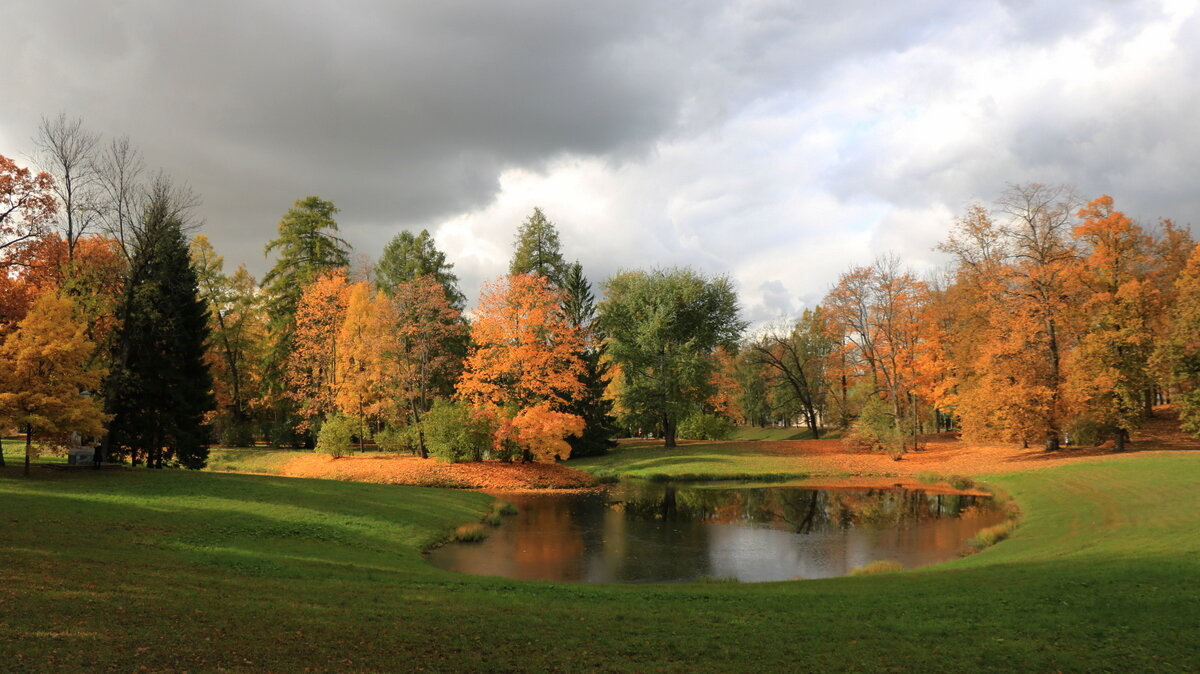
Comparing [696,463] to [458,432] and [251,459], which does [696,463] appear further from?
[251,459]

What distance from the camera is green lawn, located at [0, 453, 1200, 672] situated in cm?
852

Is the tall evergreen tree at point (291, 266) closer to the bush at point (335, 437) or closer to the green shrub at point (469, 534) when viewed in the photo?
the bush at point (335, 437)

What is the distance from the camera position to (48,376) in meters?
22.2

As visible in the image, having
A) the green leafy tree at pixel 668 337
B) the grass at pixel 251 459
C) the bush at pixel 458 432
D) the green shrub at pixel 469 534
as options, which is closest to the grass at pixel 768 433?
the green leafy tree at pixel 668 337

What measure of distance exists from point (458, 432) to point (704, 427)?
3017cm

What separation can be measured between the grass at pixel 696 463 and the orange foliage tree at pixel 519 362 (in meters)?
7.76

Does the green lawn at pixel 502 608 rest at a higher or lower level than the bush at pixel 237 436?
lower

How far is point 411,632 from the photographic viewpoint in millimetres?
9641

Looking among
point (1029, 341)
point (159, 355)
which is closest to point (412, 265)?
point (159, 355)

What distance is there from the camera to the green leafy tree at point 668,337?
49875 millimetres

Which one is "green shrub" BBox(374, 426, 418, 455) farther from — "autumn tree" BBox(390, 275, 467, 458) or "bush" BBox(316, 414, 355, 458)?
"bush" BBox(316, 414, 355, 458)

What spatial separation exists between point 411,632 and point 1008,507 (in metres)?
27.7

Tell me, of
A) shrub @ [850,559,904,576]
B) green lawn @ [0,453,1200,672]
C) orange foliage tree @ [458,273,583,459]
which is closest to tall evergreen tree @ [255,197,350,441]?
orange foliage tree @ [458,273,583,459]

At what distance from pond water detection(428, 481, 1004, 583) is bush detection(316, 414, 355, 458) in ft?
48.5
